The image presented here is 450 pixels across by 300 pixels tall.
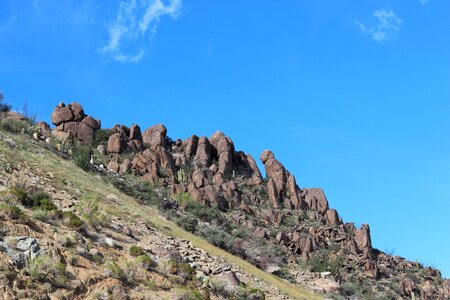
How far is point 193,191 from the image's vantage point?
47.6m

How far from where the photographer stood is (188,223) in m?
36.8

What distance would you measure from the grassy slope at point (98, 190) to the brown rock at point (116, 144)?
16.3m

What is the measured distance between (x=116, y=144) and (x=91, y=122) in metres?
5.06

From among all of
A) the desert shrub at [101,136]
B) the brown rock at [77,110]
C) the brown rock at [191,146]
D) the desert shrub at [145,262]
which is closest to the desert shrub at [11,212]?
the desert shrub at [145,262]

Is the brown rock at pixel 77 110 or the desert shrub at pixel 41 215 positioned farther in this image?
the brown rock at pixel 77 110

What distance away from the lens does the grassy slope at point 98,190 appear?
2964 cm

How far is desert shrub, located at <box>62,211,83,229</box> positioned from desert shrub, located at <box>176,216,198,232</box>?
14.8 m

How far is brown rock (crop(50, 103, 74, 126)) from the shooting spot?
55000 mm

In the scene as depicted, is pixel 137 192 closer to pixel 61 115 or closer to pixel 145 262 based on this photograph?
pixel 61 115

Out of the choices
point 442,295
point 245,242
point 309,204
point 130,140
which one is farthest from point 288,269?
point 130,140

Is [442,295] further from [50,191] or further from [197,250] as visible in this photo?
[50,191]

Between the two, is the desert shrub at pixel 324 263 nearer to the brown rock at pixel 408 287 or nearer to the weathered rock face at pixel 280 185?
the brown rock at pixel 408 287

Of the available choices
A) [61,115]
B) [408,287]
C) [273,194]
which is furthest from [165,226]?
[61,115]

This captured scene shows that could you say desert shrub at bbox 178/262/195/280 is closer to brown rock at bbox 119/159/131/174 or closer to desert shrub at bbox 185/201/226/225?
desert shrub at bbox 185/201/226/225
